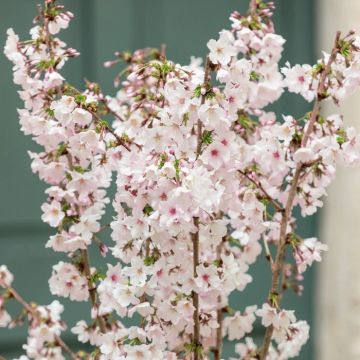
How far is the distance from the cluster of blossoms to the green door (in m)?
1.02

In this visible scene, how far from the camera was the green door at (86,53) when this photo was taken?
7.45 ft

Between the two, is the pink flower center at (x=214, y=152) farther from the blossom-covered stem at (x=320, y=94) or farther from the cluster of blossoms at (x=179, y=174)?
the blossom-covered stem at (x=320, y=94)

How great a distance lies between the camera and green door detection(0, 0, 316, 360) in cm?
227

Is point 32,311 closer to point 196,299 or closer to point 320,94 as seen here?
point 196,299

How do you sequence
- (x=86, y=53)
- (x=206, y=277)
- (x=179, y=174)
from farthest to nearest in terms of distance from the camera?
(x=86, y=53), (x=206, y=277), (x=179, y=174)

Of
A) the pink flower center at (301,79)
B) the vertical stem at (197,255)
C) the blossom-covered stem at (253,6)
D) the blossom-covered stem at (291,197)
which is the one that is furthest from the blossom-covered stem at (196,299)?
the blossom-covered stem at (253,6)

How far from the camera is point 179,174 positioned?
964 mm

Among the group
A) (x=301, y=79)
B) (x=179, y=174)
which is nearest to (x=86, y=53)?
(x=301, y=79)

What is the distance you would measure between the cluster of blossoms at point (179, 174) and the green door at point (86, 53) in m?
1.02

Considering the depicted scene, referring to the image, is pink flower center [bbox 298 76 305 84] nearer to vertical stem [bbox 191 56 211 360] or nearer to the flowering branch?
vertical stem [bbox 191 56 211 360]

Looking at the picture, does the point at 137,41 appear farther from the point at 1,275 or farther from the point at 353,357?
the point at 1,275

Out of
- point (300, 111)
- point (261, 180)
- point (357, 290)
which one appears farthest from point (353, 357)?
point (261, 180)

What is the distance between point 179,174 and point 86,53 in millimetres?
1369

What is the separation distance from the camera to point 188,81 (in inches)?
40.8
